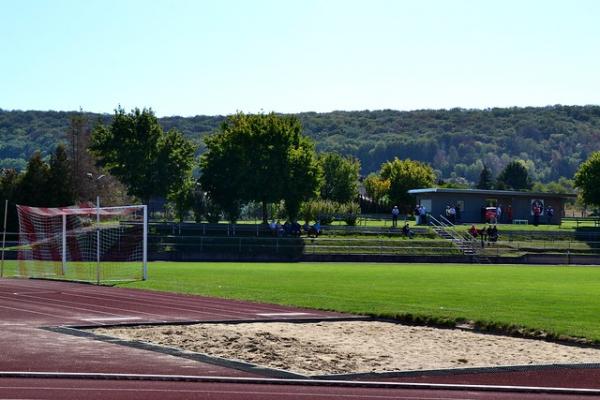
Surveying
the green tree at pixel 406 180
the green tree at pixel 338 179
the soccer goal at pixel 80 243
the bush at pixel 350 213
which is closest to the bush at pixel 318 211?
the bush at pixel 350 213

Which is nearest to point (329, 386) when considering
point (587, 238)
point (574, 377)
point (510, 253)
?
point (574, 377)

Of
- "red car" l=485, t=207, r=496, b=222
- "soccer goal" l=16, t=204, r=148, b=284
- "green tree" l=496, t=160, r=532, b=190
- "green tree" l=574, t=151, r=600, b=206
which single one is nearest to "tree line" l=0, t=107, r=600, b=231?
"red car" l=485, t=207, r=496, b=222

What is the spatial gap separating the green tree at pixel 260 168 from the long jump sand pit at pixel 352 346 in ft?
204

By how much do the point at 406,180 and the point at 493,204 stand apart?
2505 centimetres

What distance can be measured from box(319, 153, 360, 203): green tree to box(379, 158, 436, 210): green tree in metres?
4.75

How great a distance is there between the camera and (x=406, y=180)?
123 metres

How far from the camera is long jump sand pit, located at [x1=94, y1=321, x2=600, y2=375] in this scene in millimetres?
17547

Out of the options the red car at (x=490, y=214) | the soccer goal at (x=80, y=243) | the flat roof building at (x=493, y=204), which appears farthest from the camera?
the flat roof building at (x=493, y=204)

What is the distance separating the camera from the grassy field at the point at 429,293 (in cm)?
2433

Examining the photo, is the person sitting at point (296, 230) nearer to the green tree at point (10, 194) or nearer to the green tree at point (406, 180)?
the green tree at point (10, 194)

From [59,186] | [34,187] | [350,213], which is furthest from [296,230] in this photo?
[350,213]

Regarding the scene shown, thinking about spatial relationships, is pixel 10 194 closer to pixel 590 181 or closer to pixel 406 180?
pixel 590 181

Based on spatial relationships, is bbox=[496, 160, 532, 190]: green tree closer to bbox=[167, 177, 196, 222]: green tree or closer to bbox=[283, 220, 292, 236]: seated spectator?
bbox=[167, 177, 196, 222]: green tree

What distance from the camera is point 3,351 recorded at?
18391 mm
